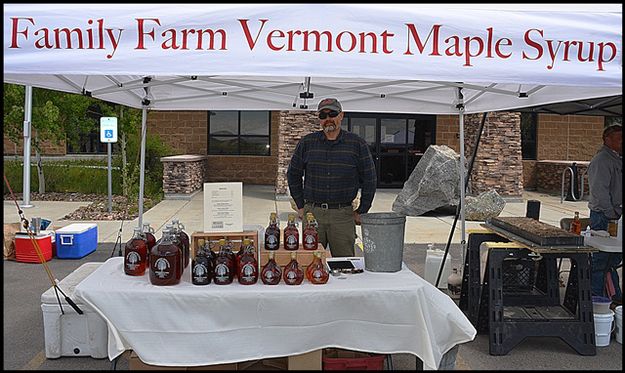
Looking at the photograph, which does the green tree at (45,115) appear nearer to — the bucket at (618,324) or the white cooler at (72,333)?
the white cooler at (72,333)

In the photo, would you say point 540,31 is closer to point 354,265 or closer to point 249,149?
point 354,265

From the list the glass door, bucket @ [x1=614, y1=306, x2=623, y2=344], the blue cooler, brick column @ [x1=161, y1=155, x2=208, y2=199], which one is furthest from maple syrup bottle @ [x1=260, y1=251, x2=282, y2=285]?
the glass door

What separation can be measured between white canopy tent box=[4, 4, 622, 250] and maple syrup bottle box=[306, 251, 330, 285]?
1.04m

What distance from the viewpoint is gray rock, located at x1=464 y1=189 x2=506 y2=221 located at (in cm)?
1130

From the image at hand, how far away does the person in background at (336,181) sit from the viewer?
15.8 feet

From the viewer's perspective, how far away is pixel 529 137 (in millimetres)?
18344

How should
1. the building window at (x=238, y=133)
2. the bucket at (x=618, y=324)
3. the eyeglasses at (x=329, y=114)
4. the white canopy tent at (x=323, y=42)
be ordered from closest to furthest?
the white canopy tent at (x=323, y=42), the eyeglasses at (x=329, y=114), the bucket at (x=618, y=324), the building window at (x=238, y=133)

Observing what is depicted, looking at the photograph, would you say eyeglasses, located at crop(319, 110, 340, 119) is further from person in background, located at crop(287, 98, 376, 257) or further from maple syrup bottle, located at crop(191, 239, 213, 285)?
maple syrup bottle, located at crop(191, 239, 213, 285)

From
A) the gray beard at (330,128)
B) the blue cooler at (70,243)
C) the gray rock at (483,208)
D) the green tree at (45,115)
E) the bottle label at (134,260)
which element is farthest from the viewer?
the green tree at (45,115)

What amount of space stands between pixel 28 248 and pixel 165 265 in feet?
16.8

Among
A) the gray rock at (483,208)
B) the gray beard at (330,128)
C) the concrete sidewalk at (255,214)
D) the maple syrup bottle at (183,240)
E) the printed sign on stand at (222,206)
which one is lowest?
the concrete sidewalk at (255,214)

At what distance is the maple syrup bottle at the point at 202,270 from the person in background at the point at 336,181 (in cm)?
159

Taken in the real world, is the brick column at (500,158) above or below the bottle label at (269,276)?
above

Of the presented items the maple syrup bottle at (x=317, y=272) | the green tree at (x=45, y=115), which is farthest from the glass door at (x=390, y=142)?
the maple syrup bottle at (x=317, y=272)
